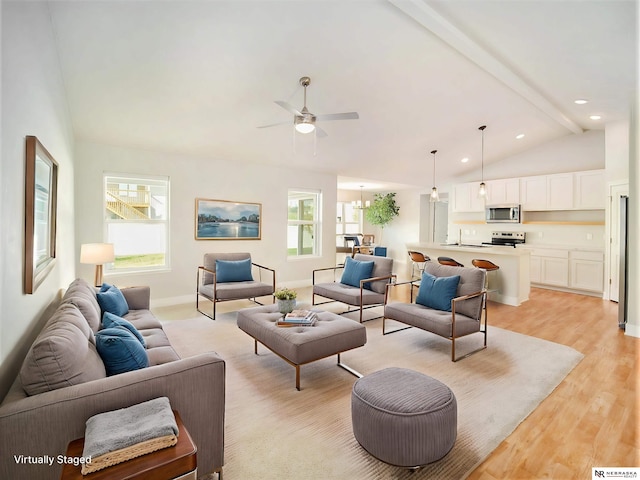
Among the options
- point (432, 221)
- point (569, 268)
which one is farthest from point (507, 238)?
point (432, 221)

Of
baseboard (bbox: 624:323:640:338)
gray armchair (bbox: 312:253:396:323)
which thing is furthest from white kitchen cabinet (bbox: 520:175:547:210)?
gray armchair (bbox: 312:253:396:323)

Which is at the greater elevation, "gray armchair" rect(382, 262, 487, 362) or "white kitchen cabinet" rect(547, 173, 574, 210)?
"white kitchen cabinet" rect(547, 173, 574, 210)

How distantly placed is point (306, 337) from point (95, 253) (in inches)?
114

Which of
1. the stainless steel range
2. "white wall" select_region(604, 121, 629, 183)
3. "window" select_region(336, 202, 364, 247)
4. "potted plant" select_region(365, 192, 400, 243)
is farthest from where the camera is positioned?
"window" select_region(336, 202, 364, 247)

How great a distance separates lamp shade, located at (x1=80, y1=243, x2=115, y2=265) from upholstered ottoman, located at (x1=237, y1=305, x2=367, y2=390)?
1.99m

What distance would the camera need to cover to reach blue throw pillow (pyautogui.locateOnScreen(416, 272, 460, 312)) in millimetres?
3613

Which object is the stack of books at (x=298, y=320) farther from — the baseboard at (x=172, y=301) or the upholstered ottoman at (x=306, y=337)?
the baseboard at (x=172, y=301)

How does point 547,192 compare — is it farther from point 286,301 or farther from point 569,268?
point 286,301

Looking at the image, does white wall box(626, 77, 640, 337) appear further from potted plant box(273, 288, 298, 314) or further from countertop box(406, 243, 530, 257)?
potted plant box(273, 288, 298, 314)

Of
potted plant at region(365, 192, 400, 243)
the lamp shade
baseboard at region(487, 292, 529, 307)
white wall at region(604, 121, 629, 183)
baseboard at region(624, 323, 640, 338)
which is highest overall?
white wall at region(604, 121, 629, 183)

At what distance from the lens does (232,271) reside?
514 cm

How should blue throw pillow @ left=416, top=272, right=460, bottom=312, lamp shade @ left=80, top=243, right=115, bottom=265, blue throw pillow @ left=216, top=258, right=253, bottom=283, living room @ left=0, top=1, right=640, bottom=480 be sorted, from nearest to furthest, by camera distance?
living room @ left=0, top=1, right=640, bottom=480 → blue throw pillow @ left=416, top=272, right=460, bottom=312 → lamp shade @ left=80, top=243, right=115, bottom=265 → blue throw pillow @ left=216, top=258, right=253, bottom=283

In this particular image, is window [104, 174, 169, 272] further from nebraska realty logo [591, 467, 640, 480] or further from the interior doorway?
the interior doorway

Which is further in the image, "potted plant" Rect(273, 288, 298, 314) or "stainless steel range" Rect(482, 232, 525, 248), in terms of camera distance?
"stainless steel range" Rect(482, 232, 525, 248)
